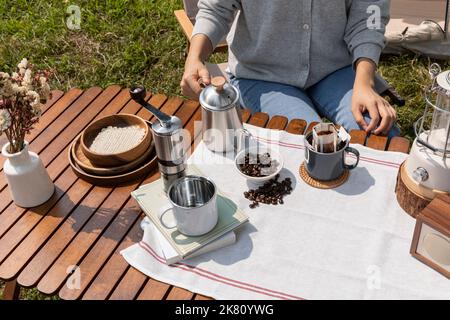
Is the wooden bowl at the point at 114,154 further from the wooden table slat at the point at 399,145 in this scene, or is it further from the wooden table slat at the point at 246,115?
the wooden table slat at the point at 399,145

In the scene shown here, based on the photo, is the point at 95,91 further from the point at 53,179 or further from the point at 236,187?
the point at 236,187

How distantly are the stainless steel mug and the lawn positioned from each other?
2.03 metres

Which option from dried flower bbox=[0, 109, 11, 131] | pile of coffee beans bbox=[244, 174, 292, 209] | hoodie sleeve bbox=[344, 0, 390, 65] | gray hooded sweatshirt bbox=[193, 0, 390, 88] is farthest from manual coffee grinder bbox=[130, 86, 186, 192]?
hoodie sleeve bbox=[344, 0, 390, 65]

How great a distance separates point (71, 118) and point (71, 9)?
8.02ft

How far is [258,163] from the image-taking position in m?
1.63

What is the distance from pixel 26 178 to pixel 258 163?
2.30 ft

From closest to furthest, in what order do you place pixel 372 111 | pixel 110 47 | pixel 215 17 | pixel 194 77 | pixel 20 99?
pixel 20 99 < pixel 372 111 < pixel 194 77 < pixel 215 17 < pixel 110 47

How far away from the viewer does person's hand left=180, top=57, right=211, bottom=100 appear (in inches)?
76.7

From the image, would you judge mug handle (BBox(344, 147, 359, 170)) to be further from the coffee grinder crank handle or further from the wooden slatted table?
the coffee grinder crank handle

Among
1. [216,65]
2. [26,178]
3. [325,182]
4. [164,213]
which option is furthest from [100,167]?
[216,65]

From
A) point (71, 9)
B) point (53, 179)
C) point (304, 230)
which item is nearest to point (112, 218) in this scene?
point (53, 179)

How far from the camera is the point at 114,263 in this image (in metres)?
1.42

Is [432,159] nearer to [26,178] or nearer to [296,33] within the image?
[296,33]

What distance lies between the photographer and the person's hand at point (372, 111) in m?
1.79
